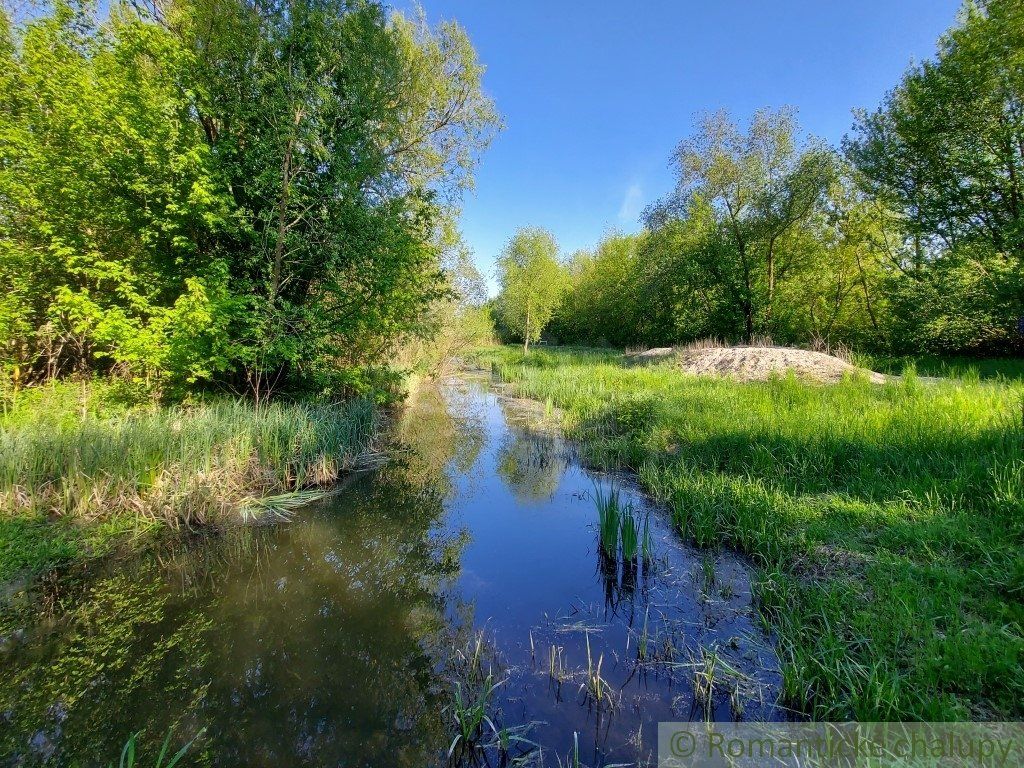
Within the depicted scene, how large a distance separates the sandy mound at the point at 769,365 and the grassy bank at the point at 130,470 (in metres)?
11.9

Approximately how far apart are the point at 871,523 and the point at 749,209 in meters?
21.8

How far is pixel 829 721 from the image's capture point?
251 cm

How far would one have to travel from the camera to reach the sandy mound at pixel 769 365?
11398 mm

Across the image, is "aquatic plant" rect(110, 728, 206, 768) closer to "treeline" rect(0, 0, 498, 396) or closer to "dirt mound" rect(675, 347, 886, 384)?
"treeline" rect(0, 0, 498, 396)

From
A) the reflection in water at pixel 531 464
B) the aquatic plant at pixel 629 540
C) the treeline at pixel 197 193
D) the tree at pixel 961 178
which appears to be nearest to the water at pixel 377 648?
the aquatic plant at pixel 629 540

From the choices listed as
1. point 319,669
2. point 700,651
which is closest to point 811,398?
point 700,651

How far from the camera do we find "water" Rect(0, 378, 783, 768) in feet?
8.48

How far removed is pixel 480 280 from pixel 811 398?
15302 millimetres

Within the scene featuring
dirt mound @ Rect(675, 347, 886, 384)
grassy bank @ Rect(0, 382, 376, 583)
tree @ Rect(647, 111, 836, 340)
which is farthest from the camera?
tree @ Rect(647, 111, 836, 340)

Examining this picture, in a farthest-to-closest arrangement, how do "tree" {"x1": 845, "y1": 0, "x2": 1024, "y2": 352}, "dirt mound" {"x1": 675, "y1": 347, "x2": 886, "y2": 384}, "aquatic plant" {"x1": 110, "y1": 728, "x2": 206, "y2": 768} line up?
1. "tree" {"x1": 845, "y1": 0, "x2": 1024, "y2": 352}
2. "dirt mound" {"x1": 675, "y1": 347, "x2": 886, "y2": 384}
3. "aquatic plant" {"x1": 110, "y1": 728, "x2": 206, "y2": 768}

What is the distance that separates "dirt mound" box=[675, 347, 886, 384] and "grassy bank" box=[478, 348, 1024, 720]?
268cm

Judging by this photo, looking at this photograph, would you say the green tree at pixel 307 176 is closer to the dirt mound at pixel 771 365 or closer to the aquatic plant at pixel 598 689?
the aquatic plant at pixel 598 689

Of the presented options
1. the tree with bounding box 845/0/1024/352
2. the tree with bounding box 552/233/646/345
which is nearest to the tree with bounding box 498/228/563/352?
the tree with bounding box 552/233/646/345

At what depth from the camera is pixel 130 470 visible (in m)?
5.05
